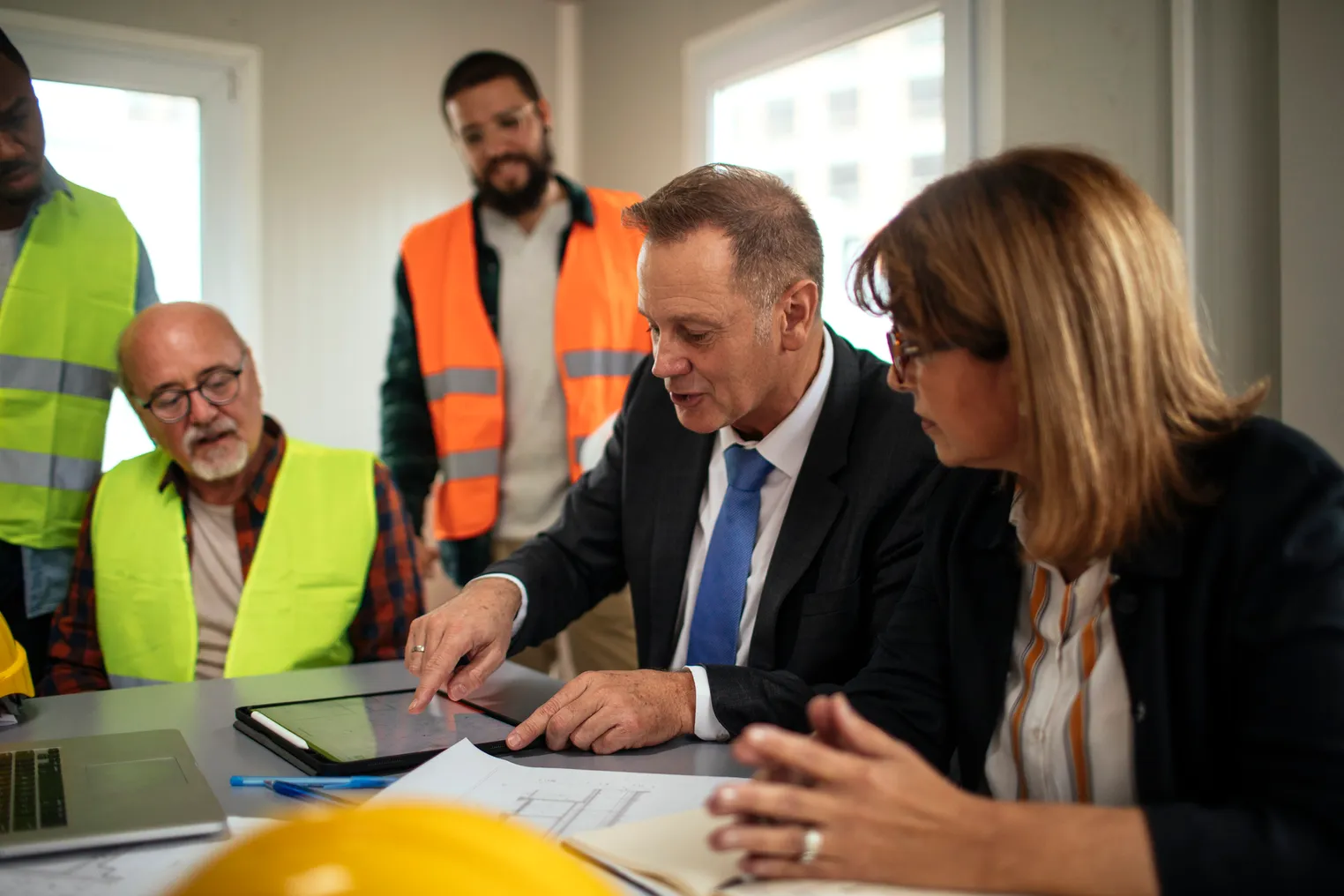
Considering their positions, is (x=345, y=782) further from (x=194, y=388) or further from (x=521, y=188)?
(x=521, y=188)

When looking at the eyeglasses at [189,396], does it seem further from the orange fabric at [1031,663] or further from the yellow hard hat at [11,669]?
the orange fabric at [1031,663]

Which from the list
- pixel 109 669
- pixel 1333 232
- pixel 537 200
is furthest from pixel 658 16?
pixel 109 669

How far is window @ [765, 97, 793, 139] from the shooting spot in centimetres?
388

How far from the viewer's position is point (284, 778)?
4.01 feet

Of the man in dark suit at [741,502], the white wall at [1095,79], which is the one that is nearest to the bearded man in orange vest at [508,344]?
the white wall at [1095,79]

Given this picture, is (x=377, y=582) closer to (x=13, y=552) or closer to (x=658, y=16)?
(x=13, y=552)

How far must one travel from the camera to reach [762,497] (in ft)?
5.68

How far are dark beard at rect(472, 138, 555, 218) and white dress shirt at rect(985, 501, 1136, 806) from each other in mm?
2312

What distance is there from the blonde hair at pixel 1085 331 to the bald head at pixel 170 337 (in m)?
1.74

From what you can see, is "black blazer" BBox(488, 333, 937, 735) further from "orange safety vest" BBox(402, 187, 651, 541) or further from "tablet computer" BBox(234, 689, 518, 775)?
"orange safety vest" BBox(402, 187, 651, 541)

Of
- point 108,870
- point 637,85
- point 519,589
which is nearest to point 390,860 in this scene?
point 108,870

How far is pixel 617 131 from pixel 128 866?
3982mm

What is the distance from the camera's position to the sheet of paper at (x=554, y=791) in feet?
3.58

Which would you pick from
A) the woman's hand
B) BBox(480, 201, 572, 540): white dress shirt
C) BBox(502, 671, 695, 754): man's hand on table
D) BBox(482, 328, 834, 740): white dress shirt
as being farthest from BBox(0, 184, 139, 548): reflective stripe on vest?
the woman's hand
